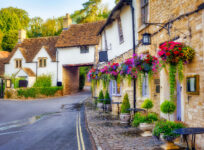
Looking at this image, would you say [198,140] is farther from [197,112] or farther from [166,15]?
[166,15]

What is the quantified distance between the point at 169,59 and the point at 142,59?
6.78 feet

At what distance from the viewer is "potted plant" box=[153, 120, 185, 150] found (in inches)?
248

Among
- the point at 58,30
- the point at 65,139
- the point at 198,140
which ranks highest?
the point at 58,30

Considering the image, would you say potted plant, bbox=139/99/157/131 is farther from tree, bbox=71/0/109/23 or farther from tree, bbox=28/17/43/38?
tree, bbox=28/17/43/38

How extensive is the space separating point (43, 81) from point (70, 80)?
17.0 feet

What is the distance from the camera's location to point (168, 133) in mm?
6512

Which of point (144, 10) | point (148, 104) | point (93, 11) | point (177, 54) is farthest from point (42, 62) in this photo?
point (177, 54)

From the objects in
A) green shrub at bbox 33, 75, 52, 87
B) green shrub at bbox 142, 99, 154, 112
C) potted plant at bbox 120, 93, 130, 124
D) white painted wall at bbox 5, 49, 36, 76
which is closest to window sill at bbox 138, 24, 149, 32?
green shrub at bbox 142, 99, 154, 112

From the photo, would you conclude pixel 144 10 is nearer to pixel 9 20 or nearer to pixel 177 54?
pixel 177 54

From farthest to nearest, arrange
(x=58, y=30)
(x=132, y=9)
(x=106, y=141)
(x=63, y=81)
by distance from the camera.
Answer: (x=58, y=30)
(x=63, y=81)
(x=132, y=9)
(x=106, y=141)

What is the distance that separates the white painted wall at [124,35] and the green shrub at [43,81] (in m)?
16.8

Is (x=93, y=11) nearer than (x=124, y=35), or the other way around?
(x=124, y=35)

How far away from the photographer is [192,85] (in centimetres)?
607

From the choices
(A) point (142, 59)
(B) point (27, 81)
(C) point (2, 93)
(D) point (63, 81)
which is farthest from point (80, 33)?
(A) point (142, 59)
